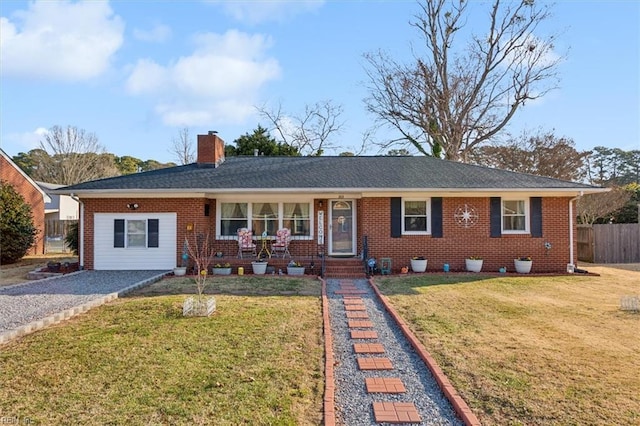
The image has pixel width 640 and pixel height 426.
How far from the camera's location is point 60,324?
6.60 meters

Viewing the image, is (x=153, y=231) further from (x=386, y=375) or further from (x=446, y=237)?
(x=386, y=375)

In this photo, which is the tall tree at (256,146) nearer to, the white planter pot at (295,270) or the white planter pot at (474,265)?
the white planter pot at (295,270)

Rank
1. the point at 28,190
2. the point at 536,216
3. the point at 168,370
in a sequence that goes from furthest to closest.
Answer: the point at 28,190
the point at 536,216
the point at 168,370

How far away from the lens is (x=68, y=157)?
37688mm

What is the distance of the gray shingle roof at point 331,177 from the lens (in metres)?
12.5

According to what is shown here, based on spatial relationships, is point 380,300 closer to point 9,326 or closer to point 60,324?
point 60,324

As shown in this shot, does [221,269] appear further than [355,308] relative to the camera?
Yes

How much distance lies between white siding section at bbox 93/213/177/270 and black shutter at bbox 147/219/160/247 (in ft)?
0.33

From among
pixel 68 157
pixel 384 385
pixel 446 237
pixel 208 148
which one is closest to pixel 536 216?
pixel 446 237

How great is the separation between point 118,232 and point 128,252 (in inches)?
29.7

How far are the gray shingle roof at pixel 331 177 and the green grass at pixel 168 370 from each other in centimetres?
615

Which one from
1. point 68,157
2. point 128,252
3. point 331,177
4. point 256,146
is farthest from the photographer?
point 68,157

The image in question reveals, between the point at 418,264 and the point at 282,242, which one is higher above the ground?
the point at 282,242

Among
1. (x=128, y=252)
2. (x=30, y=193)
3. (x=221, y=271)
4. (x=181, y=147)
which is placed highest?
(x=181, y=147)
